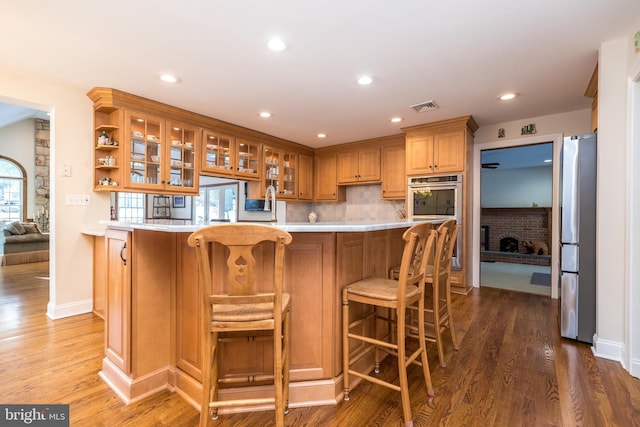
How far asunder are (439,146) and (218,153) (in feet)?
10.2

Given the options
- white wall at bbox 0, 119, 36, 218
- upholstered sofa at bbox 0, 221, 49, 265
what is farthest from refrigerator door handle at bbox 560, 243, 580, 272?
white wall at bbox 0, 119, 36, 218

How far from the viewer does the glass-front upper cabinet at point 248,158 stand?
173 inches

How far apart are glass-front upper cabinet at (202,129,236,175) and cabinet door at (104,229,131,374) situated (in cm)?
219

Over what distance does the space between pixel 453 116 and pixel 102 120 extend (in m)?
4.22

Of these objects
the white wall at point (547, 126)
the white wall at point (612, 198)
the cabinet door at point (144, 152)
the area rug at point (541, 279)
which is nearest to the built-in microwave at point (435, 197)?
the white wall at point (547, 126)

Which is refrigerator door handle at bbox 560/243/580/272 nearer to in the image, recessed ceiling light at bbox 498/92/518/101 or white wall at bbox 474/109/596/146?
recessed ceiling light at bbox 498/92/518/101

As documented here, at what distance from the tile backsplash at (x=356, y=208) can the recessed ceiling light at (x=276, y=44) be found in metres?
3.42

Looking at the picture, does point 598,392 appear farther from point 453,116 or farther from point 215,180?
point 215,180

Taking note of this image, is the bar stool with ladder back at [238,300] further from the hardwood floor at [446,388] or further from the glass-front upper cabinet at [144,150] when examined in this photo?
the glass-front upper cabinet at [144,150]

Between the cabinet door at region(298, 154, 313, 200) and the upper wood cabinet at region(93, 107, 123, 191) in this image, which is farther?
the cabinet door at region(298, 154, 313, 200)

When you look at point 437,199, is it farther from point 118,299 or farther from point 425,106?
point 118,299

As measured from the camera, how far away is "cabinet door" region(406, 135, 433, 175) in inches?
160

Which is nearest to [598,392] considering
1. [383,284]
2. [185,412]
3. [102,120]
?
[383,284]

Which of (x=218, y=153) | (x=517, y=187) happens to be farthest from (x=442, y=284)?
(x=517, y=187)
